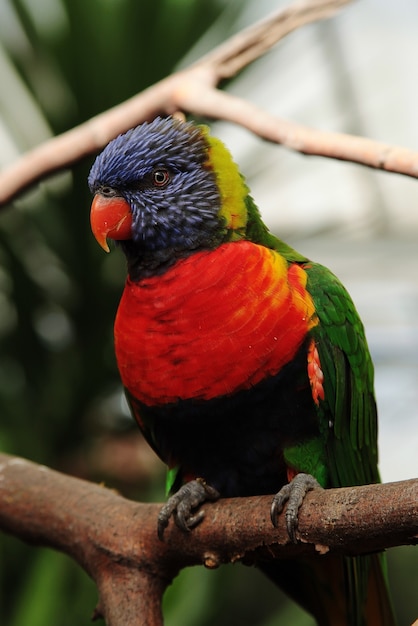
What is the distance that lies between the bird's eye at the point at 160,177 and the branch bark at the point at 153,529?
0.85 meters

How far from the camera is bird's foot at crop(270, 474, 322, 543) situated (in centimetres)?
166

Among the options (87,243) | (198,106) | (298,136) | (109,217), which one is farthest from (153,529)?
(87,243)

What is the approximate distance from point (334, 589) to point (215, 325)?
0.91 meters

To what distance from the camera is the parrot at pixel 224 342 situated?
187 cm

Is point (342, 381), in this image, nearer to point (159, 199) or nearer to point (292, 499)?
point (292, 499)

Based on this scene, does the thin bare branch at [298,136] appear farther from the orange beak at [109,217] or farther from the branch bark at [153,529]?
the branch bark at [153,529]

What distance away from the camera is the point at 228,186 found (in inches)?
83.0

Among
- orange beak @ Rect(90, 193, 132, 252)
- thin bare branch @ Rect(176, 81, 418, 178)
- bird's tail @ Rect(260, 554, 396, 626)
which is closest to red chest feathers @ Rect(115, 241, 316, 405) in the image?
orange beak @ Rect(90, 193, 132, 252)

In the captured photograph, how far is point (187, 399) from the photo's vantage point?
75.2 inches

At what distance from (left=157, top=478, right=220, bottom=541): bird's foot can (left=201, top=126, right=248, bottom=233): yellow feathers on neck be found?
69cm

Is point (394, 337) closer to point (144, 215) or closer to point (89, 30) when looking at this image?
point (89, 30)

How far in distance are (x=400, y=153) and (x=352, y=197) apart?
10.8 feet

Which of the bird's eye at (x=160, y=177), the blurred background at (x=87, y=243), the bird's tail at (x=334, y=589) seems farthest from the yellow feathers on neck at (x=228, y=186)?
the blurred background at (x=87, y=243)

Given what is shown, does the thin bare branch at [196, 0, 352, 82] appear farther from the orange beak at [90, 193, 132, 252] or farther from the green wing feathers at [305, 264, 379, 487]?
the green wing feathers at [305, 264, 379, 487]
